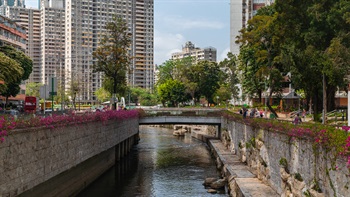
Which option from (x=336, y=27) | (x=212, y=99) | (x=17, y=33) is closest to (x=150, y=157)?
(x=336, y=27)

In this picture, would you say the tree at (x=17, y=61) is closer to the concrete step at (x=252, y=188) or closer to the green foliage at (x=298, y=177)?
the concrete step at (x=252, y=188)

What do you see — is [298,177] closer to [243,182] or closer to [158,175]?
[243,182]

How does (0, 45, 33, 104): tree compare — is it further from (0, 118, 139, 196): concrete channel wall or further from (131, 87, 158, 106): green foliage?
(131, 87, 158, 106): green foliage

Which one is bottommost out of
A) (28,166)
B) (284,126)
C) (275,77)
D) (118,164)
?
(118,164)

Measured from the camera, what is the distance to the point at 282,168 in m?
22.8

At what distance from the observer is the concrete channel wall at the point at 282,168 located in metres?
15.9

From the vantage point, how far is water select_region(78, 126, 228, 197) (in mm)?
31844

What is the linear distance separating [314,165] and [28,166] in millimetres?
13680

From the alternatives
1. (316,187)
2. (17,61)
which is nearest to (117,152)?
(17,61)

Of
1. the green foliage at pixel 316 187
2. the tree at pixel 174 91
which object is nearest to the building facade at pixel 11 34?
the tree at pixel 174 91

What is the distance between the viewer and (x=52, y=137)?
886 inches

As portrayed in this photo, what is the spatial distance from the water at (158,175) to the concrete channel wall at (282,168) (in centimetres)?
336

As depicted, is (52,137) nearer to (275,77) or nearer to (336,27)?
(336,27)

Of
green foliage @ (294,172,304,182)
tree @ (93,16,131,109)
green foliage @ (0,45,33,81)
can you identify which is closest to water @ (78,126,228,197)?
tree @ (93,16,131,109)
